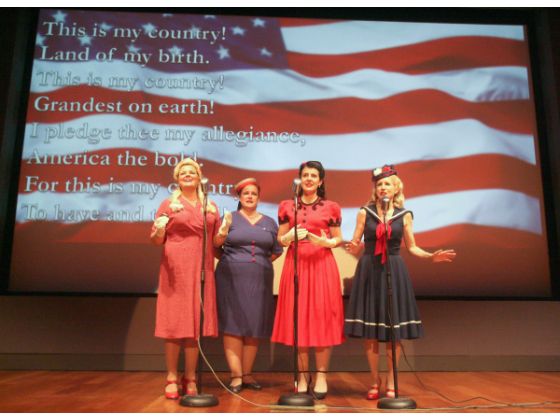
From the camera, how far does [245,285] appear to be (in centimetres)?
339

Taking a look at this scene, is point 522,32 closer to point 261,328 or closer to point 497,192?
point 497,192

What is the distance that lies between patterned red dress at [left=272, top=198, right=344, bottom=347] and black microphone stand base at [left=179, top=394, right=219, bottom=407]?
0.61 meters

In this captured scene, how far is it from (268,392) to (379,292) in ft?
3.57

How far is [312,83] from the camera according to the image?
488 cm

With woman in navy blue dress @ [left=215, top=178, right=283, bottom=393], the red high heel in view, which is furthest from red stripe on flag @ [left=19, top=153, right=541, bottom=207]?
the red high heel

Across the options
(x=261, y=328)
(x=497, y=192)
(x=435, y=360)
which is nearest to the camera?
(x=261, y=328)

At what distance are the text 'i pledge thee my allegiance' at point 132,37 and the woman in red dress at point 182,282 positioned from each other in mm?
2078

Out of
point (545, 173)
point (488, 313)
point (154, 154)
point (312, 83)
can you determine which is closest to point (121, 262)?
point (154, 154)

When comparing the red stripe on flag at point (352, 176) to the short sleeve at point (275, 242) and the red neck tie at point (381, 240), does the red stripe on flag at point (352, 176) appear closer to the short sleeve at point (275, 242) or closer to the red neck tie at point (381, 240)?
the short sleeve at point (275, 242)

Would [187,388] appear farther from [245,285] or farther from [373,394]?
[373,394]

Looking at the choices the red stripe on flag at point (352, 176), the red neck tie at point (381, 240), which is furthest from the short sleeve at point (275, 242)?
the red stripe on flag at point (352, 176)

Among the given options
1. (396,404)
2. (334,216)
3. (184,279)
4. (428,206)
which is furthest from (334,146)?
(396,404)

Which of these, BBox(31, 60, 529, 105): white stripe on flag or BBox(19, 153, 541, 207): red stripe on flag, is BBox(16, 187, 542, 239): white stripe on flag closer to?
BBox(19, 153, 541, 207): red stripe on flag

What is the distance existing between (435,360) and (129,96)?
3.93 meters
